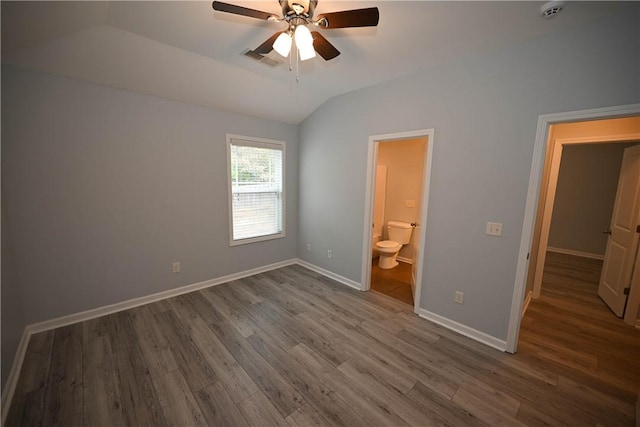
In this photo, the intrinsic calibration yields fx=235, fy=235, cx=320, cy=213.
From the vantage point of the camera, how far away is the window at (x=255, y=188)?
3418 mm

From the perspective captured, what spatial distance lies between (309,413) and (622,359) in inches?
109

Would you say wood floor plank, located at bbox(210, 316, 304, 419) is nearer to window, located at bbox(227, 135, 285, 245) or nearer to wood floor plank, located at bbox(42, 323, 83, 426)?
wood floor plank, located at bbox(42, 323, 83, 426)

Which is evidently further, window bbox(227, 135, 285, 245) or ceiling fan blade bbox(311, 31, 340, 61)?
window bbox(227, 135, 285, 245)

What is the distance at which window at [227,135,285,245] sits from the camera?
3.42 metres

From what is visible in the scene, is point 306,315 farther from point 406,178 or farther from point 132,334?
point 406,178

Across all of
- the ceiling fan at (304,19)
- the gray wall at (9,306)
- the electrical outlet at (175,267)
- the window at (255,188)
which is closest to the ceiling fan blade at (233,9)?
the ceiling fan at (304,19)

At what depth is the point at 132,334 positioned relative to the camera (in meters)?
2.24

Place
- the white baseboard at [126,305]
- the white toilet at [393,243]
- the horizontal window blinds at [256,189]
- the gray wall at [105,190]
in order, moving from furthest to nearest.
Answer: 1. the white toilet at [393,243]
2. the horizontal window blinds at [256,189]
3. the white baseboard at [126,305]
4. the gray wall at [105,190]

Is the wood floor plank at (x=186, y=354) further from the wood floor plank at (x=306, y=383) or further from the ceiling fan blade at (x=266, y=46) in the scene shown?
the ceiling fan blade at (x=266, y=46)

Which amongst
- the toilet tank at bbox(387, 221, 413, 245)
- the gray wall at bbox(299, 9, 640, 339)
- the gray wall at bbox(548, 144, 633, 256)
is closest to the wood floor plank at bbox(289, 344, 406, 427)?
the gray wall at bbox(299, 9, 640, 339)

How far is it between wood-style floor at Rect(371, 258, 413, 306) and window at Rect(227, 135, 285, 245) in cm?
174

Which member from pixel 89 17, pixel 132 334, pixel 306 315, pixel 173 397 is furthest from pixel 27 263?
pixel 306 315

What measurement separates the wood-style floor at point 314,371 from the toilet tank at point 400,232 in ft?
5.97

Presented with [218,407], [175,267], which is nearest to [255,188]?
[175,267]
